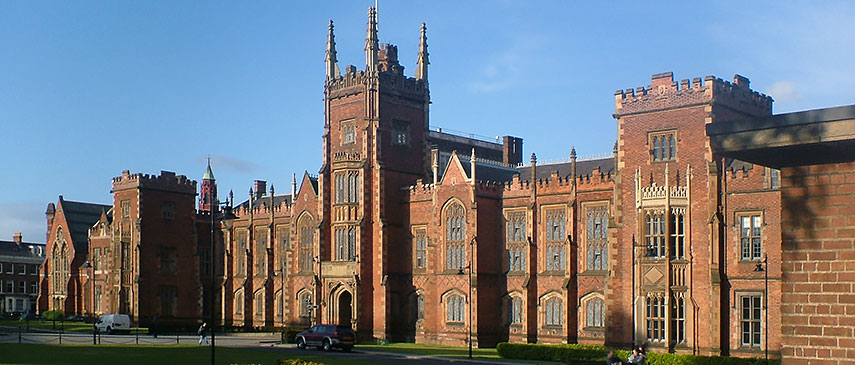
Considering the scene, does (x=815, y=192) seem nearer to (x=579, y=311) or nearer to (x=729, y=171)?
(x=729, y=171)

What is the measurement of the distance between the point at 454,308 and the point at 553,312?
6812 millimetres

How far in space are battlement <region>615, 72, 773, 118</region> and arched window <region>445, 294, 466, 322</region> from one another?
1667 cm

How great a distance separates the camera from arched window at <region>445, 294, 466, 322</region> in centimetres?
5894

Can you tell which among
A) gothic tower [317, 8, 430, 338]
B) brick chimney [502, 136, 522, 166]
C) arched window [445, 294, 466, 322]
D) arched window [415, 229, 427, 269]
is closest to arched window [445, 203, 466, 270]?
arched window [445, 294, 466, 322]

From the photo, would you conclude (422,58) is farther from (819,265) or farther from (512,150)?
(819,265)

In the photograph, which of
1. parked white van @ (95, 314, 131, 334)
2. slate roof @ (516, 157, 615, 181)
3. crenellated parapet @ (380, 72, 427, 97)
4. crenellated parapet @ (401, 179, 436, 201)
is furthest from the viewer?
parked white van @ (95, 314, 131, 334)

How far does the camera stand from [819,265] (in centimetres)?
997

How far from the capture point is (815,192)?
10078 mm

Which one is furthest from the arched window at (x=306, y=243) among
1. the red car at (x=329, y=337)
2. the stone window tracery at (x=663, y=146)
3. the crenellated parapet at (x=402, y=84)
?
the stone window tracery at (x=663, y=146)

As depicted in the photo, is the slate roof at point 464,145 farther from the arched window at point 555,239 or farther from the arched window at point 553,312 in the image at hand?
the arched window at point 553,312

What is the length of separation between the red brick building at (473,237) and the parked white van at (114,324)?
6.38 meters

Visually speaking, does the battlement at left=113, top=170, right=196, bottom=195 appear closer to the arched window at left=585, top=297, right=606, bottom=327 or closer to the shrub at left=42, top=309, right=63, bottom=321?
the shrub at left=42, top=309, right=63, bottom=321

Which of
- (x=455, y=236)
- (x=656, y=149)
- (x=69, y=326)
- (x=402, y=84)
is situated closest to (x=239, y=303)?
(x=69, y=326)

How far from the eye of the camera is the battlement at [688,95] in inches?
1767
